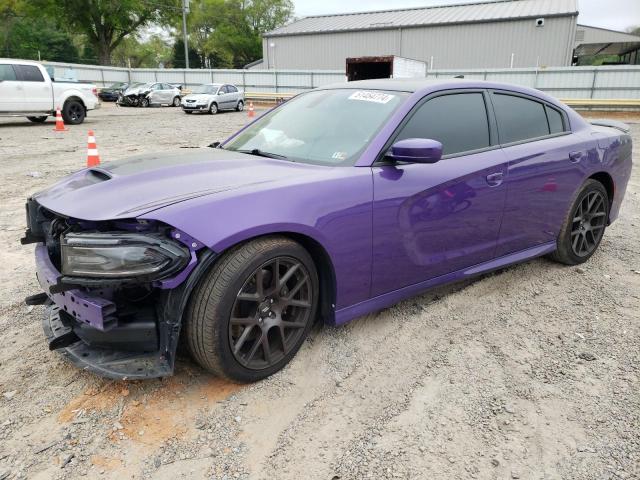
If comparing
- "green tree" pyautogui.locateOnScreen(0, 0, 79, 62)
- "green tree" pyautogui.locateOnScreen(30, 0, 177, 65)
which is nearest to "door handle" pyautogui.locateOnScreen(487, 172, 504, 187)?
"green tree" pyautogui.locateOnScreen(30, 0, 177, 65)

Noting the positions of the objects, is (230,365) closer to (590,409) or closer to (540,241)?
(590,409)

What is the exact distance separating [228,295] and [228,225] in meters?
0.33

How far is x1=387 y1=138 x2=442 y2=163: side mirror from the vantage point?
9.21ft

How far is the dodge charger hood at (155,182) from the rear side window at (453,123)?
76cm

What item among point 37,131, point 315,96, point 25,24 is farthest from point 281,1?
point 315,96

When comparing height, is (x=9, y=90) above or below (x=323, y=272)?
above

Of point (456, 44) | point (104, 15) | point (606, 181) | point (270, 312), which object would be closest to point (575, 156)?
point (606, 181)

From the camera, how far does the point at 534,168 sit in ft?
12.3

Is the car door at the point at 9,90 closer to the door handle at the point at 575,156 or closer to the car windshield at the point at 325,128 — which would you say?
the car windshield at the point at 325,128

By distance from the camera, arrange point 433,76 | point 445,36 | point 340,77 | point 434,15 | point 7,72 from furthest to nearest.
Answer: point 434,15
point 445,36
point 340,77
point 433,76
point 7,72

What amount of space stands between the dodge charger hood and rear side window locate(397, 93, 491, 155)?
764mm

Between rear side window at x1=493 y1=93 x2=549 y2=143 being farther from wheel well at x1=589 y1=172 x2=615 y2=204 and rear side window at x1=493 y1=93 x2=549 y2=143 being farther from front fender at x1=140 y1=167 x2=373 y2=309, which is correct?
front fender at x1=140 y1=167 x2=373 y2=309

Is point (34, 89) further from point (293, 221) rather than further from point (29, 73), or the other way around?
point (293, 221)

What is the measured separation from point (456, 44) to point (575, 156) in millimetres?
32987
